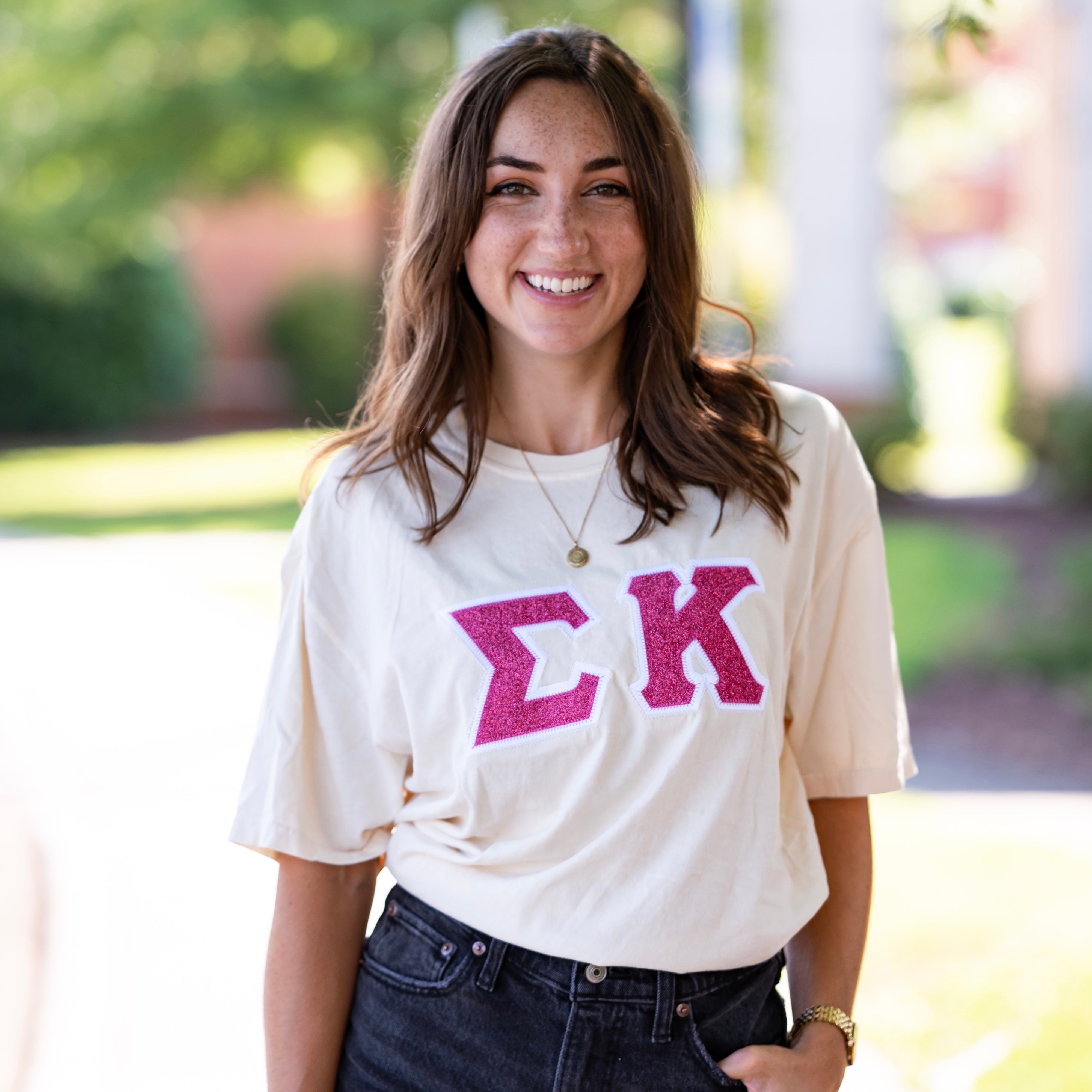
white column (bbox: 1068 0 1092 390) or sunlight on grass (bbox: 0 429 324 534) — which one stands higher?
white column (bbox: 1068 0 1092 390)

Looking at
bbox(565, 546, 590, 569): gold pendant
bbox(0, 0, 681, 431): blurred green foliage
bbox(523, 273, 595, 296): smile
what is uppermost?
bbox(0, 0, 681, 431): blurred green foliage

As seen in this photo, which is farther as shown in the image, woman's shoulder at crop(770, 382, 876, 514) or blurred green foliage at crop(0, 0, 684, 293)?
blurred green foliage at crop(0, 0, 684, 293)

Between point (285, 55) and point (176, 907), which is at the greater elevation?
point (285, 55)

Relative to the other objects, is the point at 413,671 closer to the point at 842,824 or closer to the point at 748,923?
the point at 748,923

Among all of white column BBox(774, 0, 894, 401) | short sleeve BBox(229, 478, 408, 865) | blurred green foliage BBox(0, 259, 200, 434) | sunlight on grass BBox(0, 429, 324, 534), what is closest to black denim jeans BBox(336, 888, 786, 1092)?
short sleeve BBox(229, 478, 408, 865)

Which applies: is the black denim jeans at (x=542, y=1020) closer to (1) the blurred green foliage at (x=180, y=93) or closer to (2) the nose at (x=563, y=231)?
(2) the nose at (x=563, y=231)

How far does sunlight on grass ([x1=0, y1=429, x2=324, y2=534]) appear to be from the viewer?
39.3 feet

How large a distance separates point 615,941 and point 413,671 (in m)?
0.45

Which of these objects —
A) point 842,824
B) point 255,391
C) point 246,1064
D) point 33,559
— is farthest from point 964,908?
point 255,391

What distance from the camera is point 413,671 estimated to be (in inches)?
75.1

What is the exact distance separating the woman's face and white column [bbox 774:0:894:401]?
9373 mm

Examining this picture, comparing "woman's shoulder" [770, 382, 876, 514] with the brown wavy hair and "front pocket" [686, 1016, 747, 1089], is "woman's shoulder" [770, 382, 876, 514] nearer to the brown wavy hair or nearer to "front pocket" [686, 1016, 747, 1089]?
the brown wavy hair

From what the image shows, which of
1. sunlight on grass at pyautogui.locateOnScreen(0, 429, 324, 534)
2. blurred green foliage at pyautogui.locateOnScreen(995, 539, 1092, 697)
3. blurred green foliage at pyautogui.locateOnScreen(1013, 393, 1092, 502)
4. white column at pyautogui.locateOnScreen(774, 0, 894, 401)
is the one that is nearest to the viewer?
blurred green foliage at pyautogui.locateOnScreen(995, 539, 1092, 697)

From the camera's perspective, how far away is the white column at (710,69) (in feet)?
37.5
